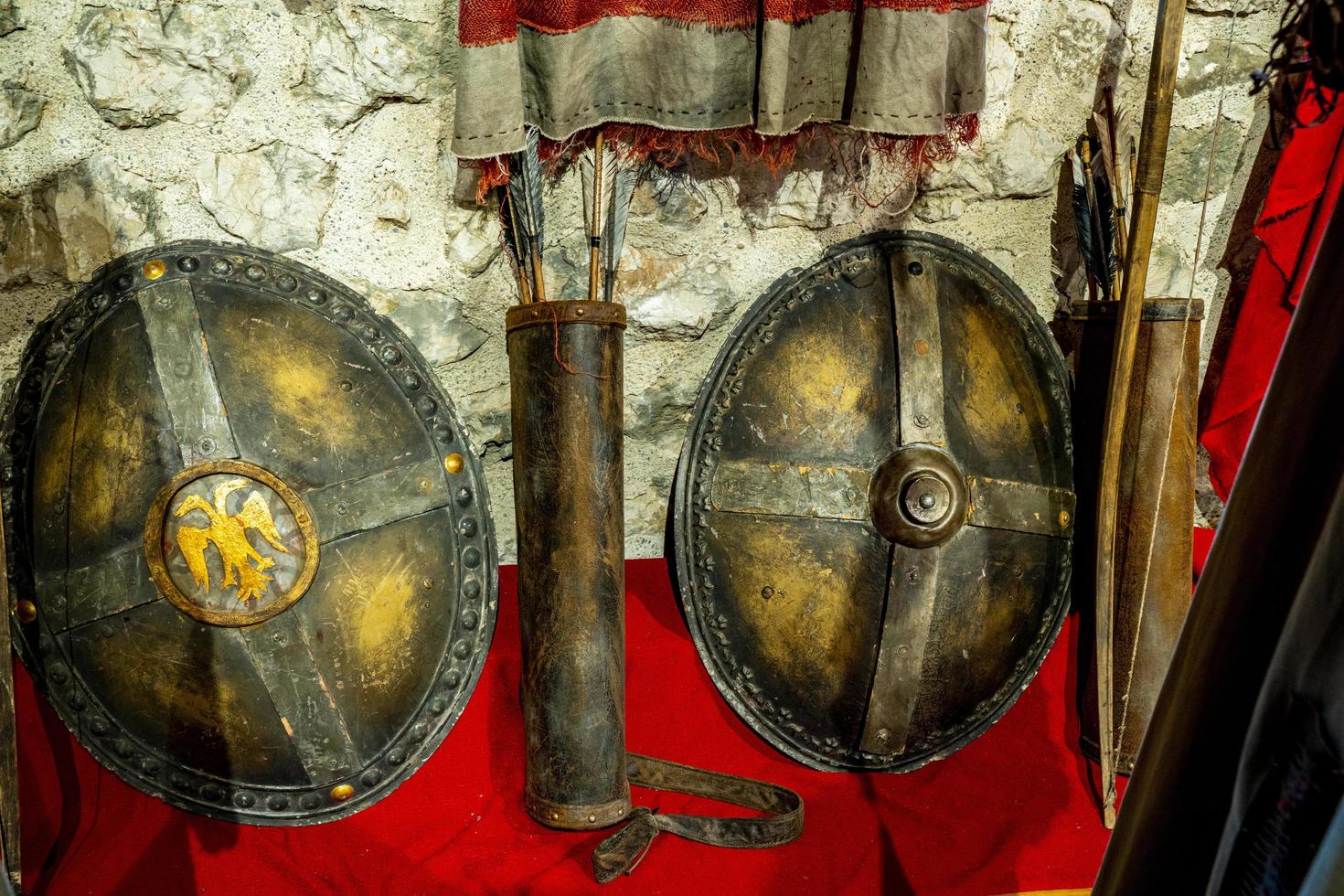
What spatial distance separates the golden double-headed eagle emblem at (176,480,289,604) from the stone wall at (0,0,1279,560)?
41cm

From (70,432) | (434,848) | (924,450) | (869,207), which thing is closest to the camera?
(70,432)

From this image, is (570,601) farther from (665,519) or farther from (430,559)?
(665,519)

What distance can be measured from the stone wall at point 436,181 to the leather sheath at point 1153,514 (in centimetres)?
30

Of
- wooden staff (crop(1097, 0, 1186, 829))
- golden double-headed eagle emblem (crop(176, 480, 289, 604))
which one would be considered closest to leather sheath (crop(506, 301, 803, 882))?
golden double-headed eagle emblem (crop(176, 480, 289, 604))

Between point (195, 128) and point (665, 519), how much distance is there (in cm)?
101

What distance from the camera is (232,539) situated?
A: 122 centimetres

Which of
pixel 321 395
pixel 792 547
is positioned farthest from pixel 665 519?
pixel 321 395

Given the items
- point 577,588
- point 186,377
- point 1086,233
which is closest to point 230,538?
point 186,377

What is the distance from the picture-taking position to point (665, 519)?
169 centimetres

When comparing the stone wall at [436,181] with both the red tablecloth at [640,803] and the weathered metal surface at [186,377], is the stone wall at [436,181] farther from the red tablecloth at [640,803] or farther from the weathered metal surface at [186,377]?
the red tablecloth at [640,803]

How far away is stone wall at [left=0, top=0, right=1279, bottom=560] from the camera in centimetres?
131

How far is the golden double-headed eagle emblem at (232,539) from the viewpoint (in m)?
1.20

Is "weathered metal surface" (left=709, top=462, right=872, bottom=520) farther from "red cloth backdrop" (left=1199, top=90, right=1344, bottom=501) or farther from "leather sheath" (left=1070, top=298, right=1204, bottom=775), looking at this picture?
"red cloth backdrop" (left=1199, top=90, right=1344, bottom=501)

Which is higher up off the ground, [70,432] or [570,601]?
[70,432]
